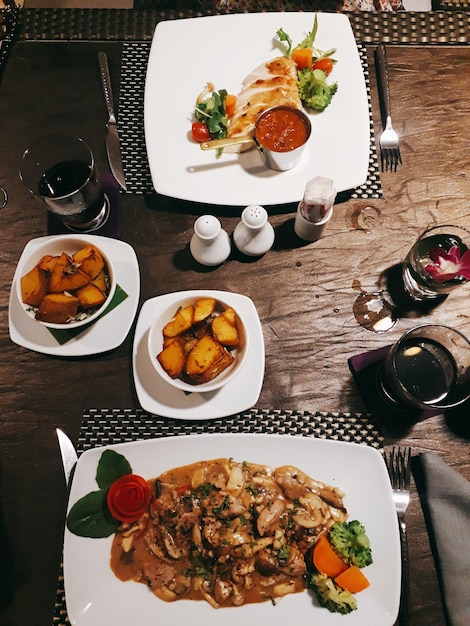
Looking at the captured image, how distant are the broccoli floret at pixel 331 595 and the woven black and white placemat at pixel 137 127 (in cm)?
148

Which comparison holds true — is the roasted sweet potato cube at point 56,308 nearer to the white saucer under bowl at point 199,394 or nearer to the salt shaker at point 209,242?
the white saucer under bowl at point 199,394

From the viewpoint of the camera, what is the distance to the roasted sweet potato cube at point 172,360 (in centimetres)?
172

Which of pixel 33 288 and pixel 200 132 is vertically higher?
pixel 200 132

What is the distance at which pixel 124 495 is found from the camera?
1671 millimetres

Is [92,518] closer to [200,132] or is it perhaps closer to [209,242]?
[209,242]

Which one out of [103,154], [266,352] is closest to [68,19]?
[103,154]

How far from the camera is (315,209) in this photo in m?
1.85

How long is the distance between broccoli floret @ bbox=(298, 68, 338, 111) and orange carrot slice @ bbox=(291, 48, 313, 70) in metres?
0.04

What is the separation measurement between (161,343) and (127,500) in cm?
55

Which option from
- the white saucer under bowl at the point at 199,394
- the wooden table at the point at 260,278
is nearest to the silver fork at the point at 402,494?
the wooden table at the point at 260,278

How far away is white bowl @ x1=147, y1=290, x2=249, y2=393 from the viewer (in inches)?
66.6

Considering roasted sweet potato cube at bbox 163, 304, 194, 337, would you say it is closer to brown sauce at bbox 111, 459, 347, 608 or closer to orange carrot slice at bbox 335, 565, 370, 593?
brown sauce at bbox 111, 459, 347, 608

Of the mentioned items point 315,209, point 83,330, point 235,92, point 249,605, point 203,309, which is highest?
point 235,92

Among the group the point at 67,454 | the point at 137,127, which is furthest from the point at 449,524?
the point at 137,127
